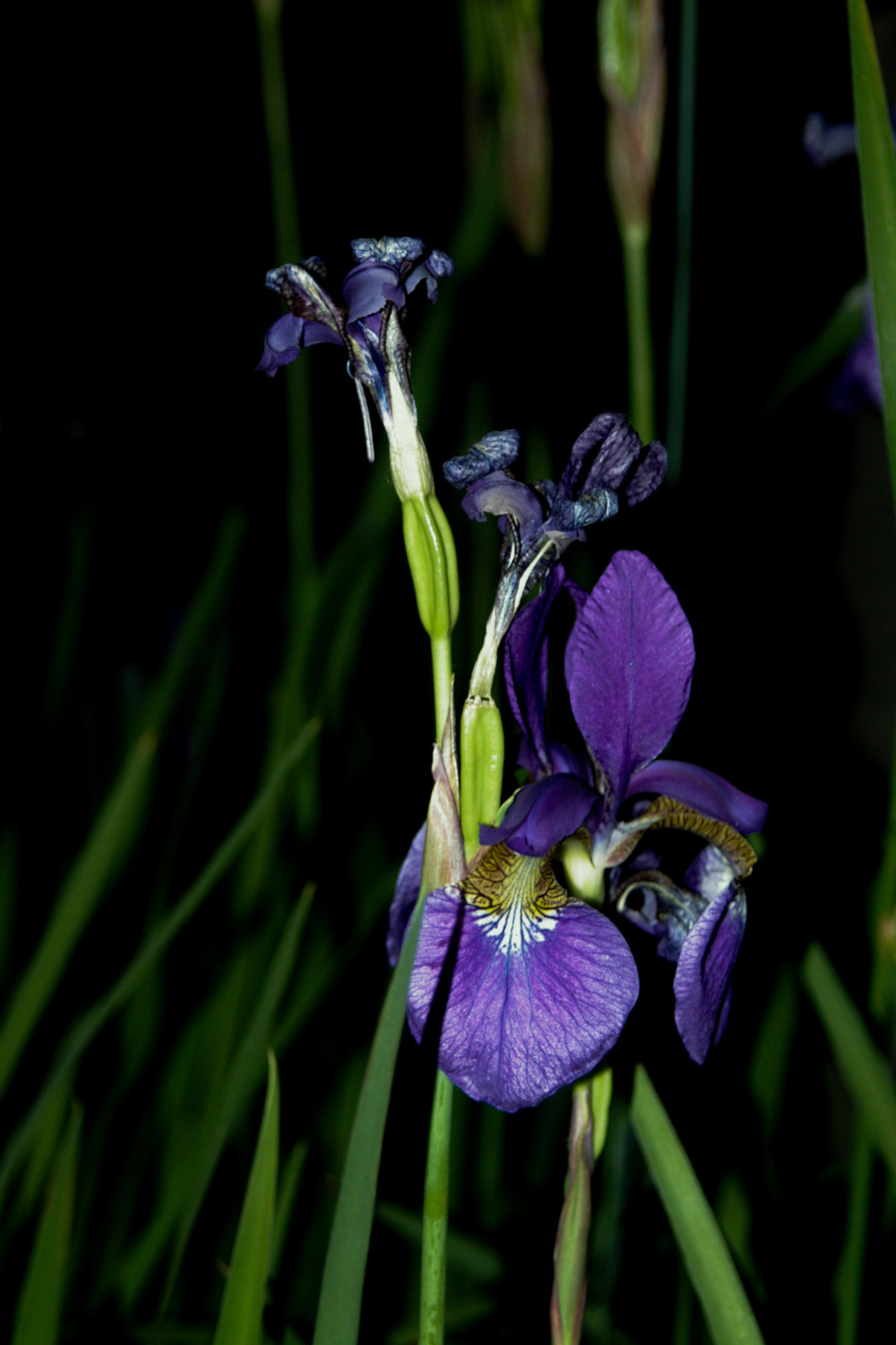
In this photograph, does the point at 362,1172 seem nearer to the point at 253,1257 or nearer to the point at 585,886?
the point at 253,1257

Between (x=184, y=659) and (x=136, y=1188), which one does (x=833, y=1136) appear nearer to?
(x=136, y=1188)

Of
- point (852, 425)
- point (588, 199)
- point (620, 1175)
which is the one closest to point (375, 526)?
point (620, 1175)

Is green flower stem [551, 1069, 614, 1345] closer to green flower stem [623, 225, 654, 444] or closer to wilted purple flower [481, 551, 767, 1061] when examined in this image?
wilted purple flower [481, 551, 767, 1061]

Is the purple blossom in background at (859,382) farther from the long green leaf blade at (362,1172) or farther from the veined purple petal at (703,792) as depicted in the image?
the long green leaf blade at (362,1172)

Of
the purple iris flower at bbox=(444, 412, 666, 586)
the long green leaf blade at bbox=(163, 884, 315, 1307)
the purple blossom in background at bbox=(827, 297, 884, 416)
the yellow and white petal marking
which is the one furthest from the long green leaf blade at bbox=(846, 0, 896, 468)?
the purple blossom in background at bbox=(827, 297, 884, 416)

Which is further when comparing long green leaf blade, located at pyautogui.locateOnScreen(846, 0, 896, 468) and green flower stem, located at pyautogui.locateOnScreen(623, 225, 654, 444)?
green flower stem, located at pyautogui.locateOnScreen(623, 225, 654, 444)

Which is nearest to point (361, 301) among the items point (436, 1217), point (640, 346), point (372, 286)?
point (372, 286)

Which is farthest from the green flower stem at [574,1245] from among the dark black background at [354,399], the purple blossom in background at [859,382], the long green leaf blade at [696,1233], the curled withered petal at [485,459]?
the purple blossom in background at [859,382]
